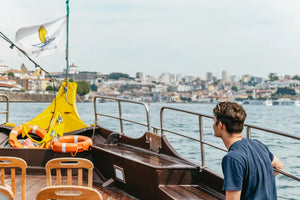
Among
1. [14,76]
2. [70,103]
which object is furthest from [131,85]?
[70,103]

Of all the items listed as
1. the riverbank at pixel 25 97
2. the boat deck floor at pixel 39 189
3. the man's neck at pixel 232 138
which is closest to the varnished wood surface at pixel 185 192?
the boat deck floor at pixel 39 189

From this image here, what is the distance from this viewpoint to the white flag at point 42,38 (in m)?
6.95

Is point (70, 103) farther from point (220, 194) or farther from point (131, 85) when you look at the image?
point (131, 85)

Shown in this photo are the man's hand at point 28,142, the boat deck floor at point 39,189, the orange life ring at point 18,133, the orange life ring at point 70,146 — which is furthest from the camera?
the man's hand at point 28,142

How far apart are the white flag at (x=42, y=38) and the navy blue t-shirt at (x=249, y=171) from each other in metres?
5.76

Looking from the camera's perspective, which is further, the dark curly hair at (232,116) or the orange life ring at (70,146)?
the orange life ring at (70,146)

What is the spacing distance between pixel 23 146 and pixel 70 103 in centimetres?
133

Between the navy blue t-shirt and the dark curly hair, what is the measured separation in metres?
0.08

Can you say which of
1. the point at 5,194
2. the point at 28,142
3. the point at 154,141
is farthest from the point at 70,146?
the point at 5,194

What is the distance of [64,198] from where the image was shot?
7.53ft

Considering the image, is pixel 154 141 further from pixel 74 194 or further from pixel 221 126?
pixel 221 126

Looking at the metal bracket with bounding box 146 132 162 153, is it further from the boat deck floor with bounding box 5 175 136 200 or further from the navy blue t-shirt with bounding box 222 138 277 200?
the navy blue t-shirt with bounding box 222 138 277 200

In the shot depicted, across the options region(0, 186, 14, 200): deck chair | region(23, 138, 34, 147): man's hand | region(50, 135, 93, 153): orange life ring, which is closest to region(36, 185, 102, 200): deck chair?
region(0, 186, 14, 200): deck chair

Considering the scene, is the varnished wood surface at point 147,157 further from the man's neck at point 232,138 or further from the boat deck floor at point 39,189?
the man's neck at point 232,138
